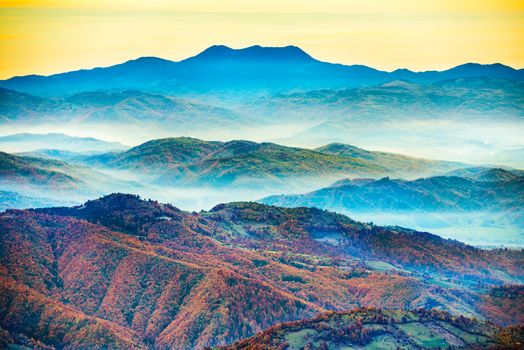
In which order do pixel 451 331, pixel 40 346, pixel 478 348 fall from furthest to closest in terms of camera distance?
pixel 40 346 < pixel 451 331 < pixel 478 348

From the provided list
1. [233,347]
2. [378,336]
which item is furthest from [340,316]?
[233,347]

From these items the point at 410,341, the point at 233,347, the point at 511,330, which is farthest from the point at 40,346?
the point at 511,330

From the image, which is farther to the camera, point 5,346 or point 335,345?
point 5,346

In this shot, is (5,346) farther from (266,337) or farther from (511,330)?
(511,330)

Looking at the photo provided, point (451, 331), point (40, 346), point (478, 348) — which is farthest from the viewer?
point (40, 346)

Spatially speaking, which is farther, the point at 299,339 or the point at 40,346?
the point at 40,346

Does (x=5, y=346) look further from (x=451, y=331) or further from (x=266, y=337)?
(x=451, y=331)
